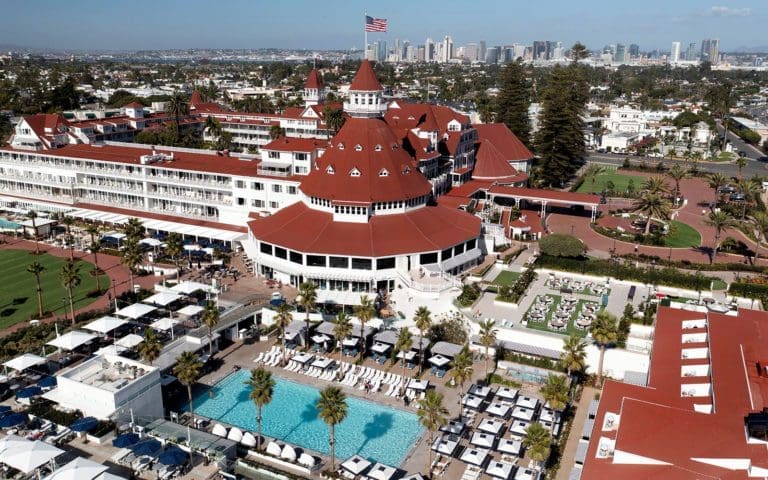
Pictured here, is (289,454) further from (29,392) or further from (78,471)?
(29,392)

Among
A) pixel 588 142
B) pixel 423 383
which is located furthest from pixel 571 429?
pixel 588 142

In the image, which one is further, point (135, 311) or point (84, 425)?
point (135, 311)

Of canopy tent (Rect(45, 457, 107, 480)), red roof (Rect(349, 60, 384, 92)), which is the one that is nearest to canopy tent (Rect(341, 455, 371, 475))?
canopy tent (Rect(45, 457, 107, 480))

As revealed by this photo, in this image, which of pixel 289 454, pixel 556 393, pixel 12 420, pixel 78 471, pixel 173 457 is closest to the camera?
pixel 78 471

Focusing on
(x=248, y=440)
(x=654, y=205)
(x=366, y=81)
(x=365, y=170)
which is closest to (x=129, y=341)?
(x=248, y=440)

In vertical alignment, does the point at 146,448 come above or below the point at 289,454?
above

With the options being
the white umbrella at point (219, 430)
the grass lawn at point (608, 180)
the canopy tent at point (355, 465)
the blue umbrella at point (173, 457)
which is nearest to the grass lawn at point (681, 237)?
the grass lawn at point (608, 180)

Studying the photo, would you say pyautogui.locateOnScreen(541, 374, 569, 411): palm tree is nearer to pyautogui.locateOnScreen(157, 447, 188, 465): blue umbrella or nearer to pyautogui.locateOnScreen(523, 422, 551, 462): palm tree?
pyautogui.locateOnScreen(523, 422, 551, 462): palm tree
